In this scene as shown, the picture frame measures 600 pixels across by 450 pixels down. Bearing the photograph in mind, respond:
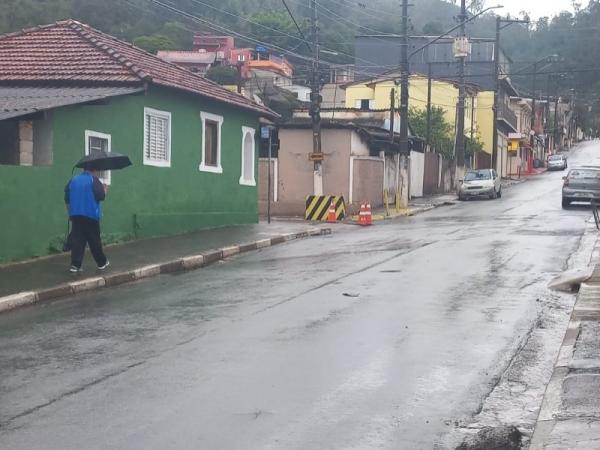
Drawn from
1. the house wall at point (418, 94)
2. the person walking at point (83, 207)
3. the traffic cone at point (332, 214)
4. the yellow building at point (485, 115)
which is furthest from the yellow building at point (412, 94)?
the person walking at point (83, 207)

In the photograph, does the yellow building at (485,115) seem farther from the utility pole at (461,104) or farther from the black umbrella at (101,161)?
the black umbrella at (101,161)

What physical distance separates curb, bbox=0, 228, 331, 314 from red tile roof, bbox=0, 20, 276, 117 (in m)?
4.14

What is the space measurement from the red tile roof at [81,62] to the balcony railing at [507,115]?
52.2 metres

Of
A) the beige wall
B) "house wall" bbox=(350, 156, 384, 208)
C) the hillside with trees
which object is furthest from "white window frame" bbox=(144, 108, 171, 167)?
the hillside with trees

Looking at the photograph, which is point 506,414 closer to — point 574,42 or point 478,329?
point 478,329

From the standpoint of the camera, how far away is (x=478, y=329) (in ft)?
31.9

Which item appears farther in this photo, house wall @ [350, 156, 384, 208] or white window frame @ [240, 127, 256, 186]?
house wall @ [350, 156, 384, 208]

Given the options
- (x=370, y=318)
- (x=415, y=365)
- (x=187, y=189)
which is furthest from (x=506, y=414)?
(x=187, y=189)

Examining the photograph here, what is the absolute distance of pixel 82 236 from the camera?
46.5ft

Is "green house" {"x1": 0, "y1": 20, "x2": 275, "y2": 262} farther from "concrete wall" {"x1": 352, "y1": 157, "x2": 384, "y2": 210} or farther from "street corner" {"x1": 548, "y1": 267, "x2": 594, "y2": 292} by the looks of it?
"street corner" {"x1": 548, "y1": 267, "x2": 594, "y2": 292}

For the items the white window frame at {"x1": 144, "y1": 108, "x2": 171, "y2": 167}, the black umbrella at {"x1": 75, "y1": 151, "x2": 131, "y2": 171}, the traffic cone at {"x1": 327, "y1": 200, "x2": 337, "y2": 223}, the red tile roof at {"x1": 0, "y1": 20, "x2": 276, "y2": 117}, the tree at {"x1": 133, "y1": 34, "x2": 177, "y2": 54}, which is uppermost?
the tree at {"x1": 133, "y1": 34, "x2": 177, "y2": 54}

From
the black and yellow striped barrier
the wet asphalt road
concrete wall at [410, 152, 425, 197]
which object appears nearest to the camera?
the wet asphalt road

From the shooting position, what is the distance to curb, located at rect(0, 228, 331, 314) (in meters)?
11.9

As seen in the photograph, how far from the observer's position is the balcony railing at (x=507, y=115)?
72719 millimetres
